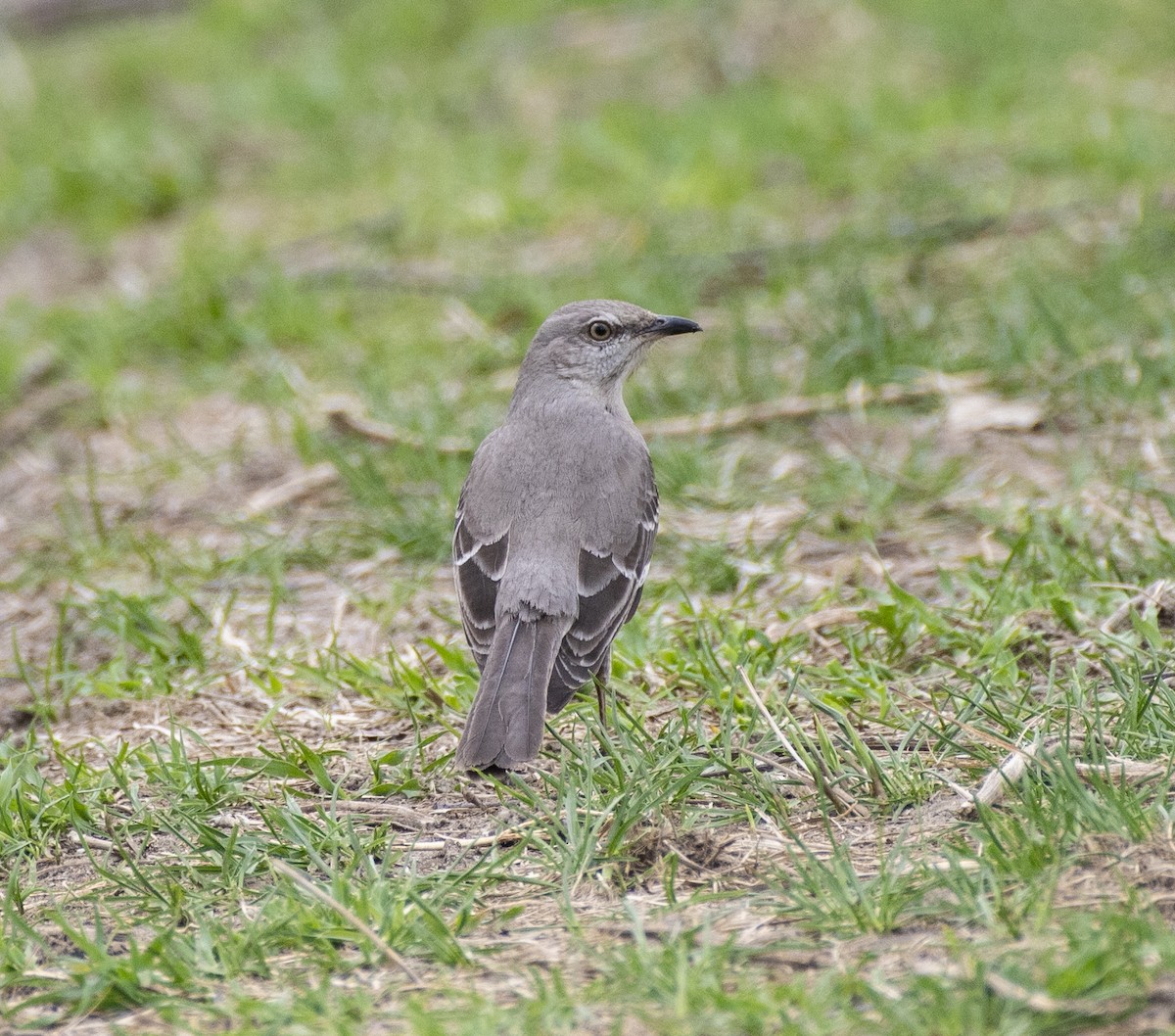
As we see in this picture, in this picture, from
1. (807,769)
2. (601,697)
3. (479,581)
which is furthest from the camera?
(479,581)

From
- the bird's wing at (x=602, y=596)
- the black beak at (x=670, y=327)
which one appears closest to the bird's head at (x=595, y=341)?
the black beak at (x=670, y=327)

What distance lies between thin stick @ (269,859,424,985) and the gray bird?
2.26ft

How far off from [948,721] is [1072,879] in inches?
37.7

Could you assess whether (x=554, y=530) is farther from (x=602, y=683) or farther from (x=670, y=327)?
(x=670, y=327)

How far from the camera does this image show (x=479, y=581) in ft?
17.1

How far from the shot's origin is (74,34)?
16.9m

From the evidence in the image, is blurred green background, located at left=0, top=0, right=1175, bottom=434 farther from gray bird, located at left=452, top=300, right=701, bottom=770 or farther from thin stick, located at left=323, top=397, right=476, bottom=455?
gray bird, located at left=452, top=300, right=701, bottom=770

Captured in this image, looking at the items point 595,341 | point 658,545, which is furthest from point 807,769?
point 595,341

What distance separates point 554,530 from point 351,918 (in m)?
1.89

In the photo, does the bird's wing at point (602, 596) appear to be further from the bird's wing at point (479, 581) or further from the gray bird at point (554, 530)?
the bird's wing at point (479, 581)

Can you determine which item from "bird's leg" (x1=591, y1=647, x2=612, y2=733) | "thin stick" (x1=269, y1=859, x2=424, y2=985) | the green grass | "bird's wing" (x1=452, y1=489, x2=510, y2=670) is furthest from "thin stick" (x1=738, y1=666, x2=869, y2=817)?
"thin stick" (x1=269, y1=859, x2=424, y2=985)

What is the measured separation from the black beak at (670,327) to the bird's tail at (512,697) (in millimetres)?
1698

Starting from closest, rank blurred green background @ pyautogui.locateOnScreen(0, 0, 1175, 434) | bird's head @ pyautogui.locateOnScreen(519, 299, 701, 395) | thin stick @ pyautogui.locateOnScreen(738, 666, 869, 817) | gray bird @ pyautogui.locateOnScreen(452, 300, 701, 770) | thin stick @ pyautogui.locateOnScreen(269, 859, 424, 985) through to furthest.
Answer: thin stick @ pyautogui.locateOnScreen(269, 859, 424, 985) → thin stick @ pyautogui.locateOnScreen(738, 666, 869, 817) → gray bird @ pyautogui.locateOnScreen(452, 300, 701, 770) → bird's head @ pyautogui.locateOnScreen(519, 299, 701, 395) → blurred green background @ pyautogui.locateOnScreen(0, 0, 1175, 434)

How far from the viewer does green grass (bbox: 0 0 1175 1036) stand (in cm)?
369
